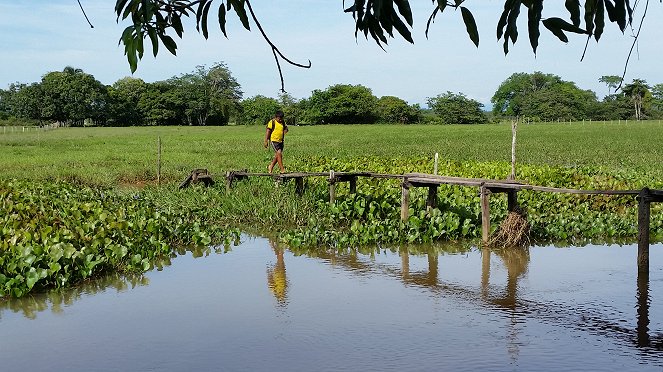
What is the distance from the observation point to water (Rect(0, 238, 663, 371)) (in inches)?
239

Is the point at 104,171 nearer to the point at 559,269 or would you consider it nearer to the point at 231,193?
the point at 231,193

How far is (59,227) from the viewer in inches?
424

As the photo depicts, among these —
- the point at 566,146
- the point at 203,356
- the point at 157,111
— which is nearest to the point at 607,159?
the point at 566,146

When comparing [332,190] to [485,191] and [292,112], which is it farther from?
[292,112]

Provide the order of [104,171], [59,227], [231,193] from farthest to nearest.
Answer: [104,171], [231,193], [59,227]

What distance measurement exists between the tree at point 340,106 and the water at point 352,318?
2744 inches

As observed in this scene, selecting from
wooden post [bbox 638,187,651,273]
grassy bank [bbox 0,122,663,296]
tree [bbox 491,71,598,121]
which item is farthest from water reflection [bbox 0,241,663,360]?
tree [bbox 491,71,598,121]

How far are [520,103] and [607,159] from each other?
271 ft

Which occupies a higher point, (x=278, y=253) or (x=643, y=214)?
(x=643, y=214)

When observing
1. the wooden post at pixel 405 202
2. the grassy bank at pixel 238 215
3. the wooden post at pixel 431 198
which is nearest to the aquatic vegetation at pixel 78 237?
the grassy bank at pixel 238 215

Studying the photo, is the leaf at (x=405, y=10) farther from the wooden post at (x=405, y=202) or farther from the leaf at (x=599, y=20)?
the wooden post at (x=405, y=202)

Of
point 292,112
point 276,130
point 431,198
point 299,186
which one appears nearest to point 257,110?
point 292,112

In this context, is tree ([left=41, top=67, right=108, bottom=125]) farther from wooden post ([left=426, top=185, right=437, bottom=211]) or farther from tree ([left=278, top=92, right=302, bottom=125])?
wooden post ([left=426, top=185, right=437, bottom=211])

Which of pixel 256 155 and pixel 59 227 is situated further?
pixel 256 155
